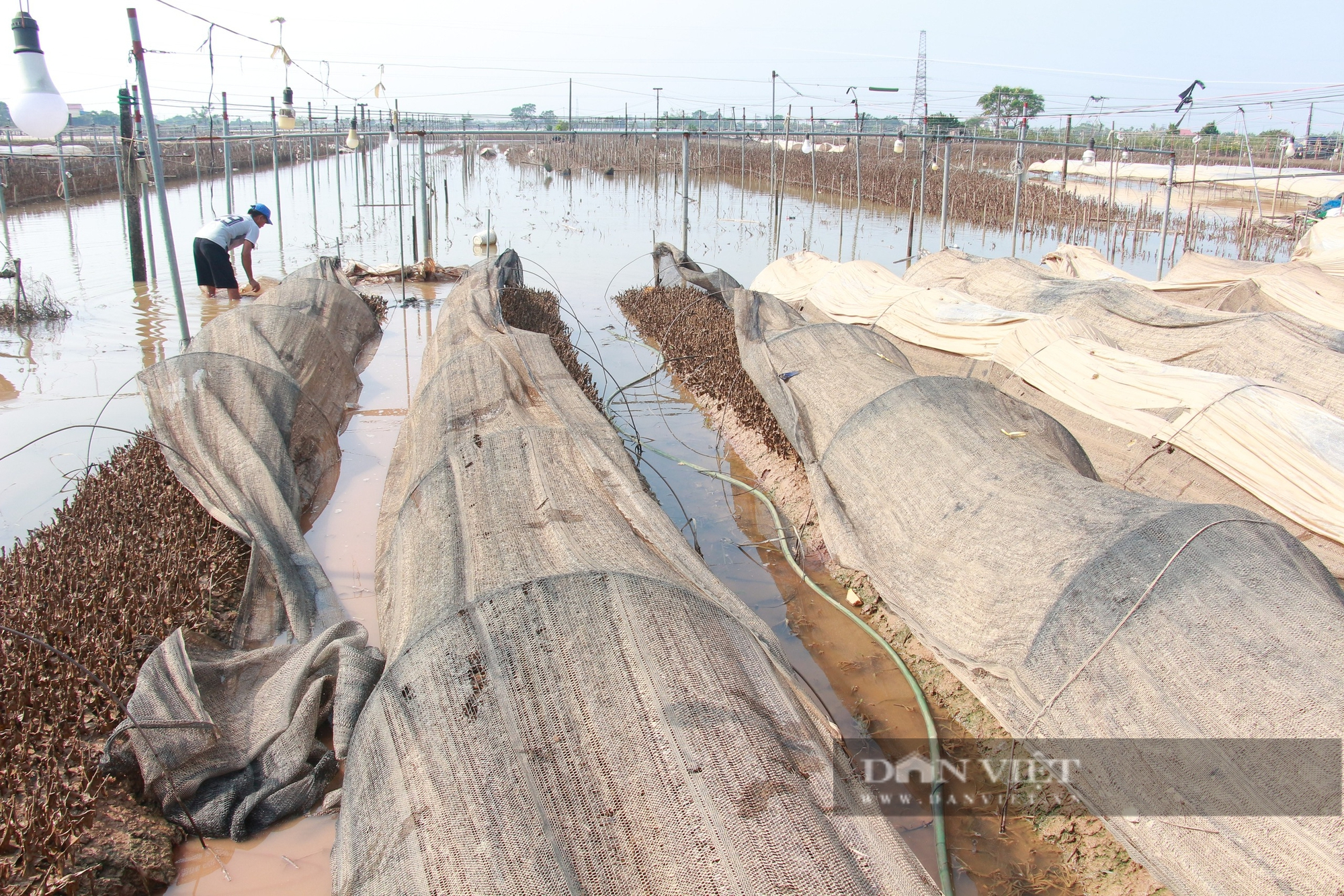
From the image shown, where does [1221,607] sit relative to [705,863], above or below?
above

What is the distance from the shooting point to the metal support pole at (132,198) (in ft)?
37.7

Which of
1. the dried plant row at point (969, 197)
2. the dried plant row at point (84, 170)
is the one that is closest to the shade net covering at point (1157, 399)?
the dried plant row at point (969, 197)

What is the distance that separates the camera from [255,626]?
436cm

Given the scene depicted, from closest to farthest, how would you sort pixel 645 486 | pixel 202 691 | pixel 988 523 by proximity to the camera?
pixel 202 691 → pixel 988 523 → pixel 645 486

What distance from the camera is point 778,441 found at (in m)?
7.43

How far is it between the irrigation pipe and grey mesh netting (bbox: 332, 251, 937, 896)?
30.5 inches

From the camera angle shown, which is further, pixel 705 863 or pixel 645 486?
pixel 645 486

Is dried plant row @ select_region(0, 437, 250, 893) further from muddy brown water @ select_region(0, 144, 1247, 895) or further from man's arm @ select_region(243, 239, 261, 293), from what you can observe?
man's arm @ select_region(243, 239, 261, 293)

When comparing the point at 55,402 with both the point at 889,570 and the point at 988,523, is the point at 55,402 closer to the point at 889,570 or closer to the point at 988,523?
the point at 889,570

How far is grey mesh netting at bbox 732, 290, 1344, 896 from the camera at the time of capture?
2.97m

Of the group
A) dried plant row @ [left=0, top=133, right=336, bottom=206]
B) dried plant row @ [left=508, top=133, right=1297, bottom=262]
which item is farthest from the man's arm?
dried plant row @ [left=508, top=133, right=1297, bottom=262]

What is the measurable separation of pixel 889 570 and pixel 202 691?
3583 mm

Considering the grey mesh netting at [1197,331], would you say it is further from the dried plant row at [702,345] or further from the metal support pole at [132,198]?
the metal support pole at [132,198]

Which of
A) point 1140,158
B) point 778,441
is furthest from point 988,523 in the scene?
point 1140,158
